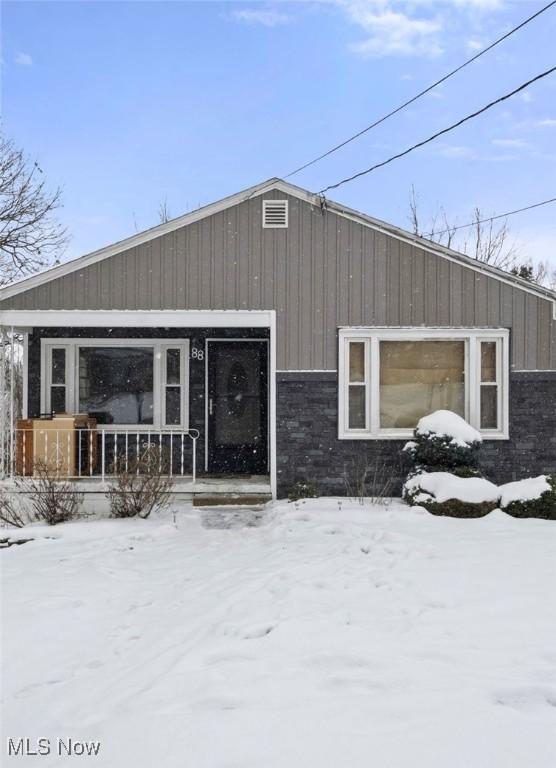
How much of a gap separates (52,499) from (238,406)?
3.57m

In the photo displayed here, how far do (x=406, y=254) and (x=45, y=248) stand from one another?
45.9 ft

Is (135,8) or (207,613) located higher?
(135,8)

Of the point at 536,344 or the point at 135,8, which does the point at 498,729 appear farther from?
the point at 135,8

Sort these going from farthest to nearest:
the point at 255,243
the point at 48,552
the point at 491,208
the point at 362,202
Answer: the point at 362,202 → the point at 491,208 → the point at 255,243 → the point at 48,552

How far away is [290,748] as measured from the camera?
2473 mm

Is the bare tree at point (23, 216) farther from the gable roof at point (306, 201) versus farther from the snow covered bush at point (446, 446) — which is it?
the snow covered bush at point (446, 446)

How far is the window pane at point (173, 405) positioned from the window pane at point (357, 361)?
2.99 meters

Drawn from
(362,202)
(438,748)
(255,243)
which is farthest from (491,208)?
(438,748)

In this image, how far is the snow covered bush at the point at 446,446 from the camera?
784 cm

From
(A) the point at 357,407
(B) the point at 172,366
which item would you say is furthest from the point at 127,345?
(A) the point at 357,407

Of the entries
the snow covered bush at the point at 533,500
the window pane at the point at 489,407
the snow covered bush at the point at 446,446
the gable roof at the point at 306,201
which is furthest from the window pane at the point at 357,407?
the gable roof at the point at 306,201

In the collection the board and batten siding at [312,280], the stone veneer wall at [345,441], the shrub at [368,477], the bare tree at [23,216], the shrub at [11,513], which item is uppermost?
the bare tree at [23,216]

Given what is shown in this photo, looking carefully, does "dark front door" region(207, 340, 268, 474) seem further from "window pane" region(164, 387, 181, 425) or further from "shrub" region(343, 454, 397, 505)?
"shrub" region(343, 454, 397, 505)

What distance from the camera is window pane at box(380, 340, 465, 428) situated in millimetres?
8719
